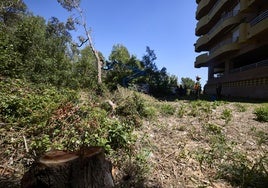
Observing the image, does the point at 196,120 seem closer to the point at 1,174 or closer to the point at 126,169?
the point at 126,169

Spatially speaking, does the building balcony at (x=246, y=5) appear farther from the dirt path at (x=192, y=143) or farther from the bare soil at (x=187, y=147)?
the bare soil at (x=187, y=147)

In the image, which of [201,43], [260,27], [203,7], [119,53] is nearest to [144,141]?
[260,27]

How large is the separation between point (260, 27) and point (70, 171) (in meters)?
17.4

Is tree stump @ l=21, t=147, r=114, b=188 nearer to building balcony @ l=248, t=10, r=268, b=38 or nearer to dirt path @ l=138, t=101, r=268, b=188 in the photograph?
dirt path @ l=138, t=101, r=268, b=188

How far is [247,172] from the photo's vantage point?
13.0ft

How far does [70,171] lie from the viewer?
2.83m

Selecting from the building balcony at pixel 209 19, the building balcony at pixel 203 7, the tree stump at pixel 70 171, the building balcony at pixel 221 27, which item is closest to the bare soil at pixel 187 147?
the tree stump at pixel 70 171

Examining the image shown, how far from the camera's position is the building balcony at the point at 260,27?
1530 cm

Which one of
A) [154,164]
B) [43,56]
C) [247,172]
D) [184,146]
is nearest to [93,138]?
[154,164]

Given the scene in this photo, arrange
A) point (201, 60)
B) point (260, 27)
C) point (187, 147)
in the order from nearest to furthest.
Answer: point (187, 147)
point (260, 27)
point (201, 60)

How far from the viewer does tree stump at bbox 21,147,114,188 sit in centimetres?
276

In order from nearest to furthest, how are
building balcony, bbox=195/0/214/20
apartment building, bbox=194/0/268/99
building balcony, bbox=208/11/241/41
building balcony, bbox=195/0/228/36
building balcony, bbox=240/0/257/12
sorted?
apartment building, bbox=194/0/268/99, building balcony, bbox=240/0/257/12, building balcony, bbox=208/11/241/41, building balcony, bbox=195/0/228/36, building balcony, bbox=195/0/214/20

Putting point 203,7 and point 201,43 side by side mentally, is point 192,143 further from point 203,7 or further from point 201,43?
point 203,7

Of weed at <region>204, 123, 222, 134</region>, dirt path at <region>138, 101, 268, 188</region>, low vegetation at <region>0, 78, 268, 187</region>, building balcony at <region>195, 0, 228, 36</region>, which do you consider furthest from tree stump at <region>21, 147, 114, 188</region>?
building balcony at <region>195, 0, 228, 36</region>
